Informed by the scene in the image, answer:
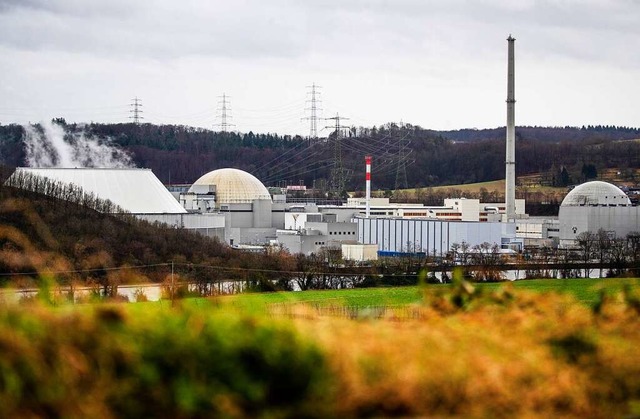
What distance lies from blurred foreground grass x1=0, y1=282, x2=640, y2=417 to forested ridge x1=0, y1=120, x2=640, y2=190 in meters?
99.0

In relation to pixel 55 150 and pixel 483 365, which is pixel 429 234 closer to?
pixel 55 150

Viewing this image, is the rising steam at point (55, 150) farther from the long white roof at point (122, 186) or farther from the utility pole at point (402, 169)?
the utility pole at point (402, 169)

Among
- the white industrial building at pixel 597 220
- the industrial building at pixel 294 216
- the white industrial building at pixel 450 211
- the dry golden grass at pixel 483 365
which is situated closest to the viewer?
the dry golden grass at pixel 483 365

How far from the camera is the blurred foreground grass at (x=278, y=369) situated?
325 centimetres

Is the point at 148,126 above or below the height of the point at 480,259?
above

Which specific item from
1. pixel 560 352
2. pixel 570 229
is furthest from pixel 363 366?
pixel 570 229

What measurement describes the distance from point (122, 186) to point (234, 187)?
75.6ft

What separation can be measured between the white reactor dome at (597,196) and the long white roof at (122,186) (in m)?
23.5

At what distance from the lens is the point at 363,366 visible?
3520 mm

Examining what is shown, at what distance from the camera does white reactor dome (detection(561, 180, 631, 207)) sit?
196 feet

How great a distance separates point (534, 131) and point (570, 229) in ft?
329

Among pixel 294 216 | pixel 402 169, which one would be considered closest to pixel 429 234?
pixel 294 216

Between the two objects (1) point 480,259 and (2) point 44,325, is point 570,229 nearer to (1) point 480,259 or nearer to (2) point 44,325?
(1) point 480,259

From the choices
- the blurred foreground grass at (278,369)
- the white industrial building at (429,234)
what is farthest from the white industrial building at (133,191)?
the blurred foreground grass at (278,369)
